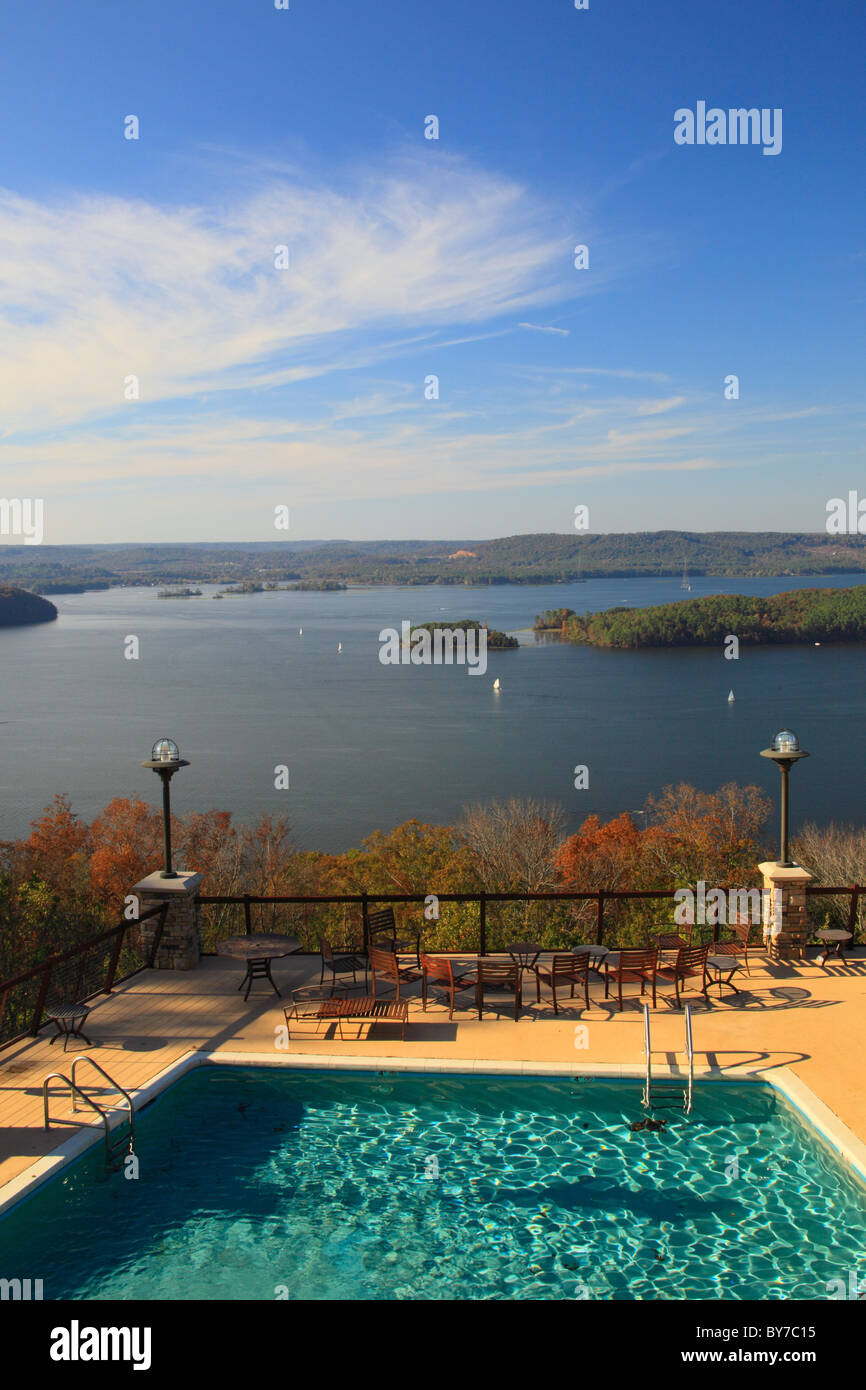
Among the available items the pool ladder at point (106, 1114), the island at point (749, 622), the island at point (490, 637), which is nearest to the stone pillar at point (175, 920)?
the pool ladder at point (106, 1114)

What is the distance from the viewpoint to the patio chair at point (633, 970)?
8703 millimetres

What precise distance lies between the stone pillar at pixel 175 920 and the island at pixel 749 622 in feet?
406

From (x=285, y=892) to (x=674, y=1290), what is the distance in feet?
116

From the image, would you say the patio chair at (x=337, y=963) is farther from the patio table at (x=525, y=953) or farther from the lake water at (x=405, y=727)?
the lake water at (x=405, y=727)

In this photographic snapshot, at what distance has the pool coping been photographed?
6.64 m

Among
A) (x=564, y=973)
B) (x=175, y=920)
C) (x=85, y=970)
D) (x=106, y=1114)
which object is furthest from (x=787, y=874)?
(x=85, y=970)

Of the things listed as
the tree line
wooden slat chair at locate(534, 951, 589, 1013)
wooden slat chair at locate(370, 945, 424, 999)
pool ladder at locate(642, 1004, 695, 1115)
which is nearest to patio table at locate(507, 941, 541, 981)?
wooden slat chair at locate(534, 951, 589, 1013)

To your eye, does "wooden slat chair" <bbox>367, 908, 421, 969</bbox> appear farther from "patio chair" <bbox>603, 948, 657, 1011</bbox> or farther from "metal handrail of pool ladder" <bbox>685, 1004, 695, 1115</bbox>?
"metal handrail of pool ladder" <bbox>685, 1004, 695, 1115</bbox>

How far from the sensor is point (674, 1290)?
5383 millimetres

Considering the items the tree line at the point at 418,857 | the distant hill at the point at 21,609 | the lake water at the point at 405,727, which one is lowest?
the tree line at the point at 418,857

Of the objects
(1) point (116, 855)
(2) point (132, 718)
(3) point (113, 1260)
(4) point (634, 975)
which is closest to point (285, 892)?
(1) point (116, 855)

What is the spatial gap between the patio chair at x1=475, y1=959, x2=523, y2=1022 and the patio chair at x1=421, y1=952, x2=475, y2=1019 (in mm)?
164
